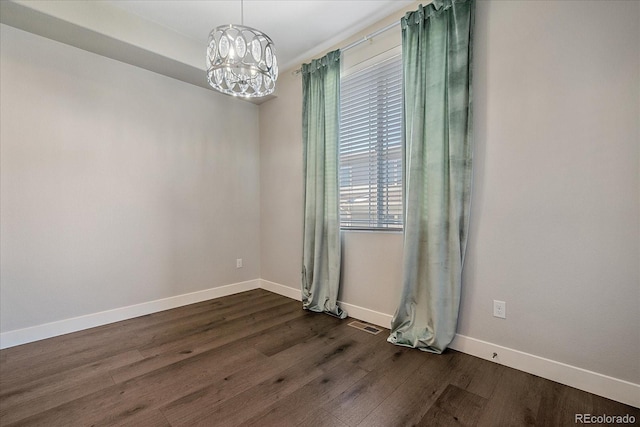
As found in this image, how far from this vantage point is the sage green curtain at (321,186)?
2758 mm

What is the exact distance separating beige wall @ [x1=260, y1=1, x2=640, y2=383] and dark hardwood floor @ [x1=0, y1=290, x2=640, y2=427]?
1.17 feet

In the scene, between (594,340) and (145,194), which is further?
(145,194)

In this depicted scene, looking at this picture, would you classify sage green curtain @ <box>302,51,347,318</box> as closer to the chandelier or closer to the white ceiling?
the white ceiling

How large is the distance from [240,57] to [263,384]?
2.04 metres

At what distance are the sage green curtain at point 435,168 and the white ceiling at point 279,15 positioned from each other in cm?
45

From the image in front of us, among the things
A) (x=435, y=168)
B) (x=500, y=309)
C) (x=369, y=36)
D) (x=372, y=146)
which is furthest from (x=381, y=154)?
(x=500, y=309)

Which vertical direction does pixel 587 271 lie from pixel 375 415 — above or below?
above

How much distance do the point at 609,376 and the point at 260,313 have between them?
102 inches

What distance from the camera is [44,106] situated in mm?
2314

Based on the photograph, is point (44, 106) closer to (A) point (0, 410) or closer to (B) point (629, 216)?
(A) point (0, 410)

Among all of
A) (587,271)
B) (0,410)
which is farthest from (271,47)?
(0,410)

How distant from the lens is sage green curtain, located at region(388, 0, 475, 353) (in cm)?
193

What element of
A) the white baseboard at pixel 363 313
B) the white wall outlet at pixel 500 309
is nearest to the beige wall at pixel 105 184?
the white baseboard at pixel 363 313

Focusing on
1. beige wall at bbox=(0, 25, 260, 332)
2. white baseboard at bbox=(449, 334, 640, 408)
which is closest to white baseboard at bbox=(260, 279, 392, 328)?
white baseboard at bbox=(449, 334, 640, 408)
